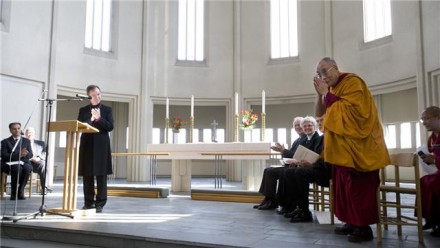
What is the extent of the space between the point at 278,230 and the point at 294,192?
0.71m

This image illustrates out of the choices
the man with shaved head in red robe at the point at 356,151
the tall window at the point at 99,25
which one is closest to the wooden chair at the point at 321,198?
the man with shaved head in red robe at the point at 356,151

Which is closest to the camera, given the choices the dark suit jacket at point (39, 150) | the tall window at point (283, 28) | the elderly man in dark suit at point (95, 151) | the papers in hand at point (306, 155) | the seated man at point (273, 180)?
the papers in hand at point (306, 155)

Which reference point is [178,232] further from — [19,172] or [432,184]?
[19,172]

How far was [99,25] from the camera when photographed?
11.7 m

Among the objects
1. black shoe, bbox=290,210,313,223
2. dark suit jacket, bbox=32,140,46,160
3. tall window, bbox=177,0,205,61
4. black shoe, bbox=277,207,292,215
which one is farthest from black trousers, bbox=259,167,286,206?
tall window, bbox=177,0,205,61

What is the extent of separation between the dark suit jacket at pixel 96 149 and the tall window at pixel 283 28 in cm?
866

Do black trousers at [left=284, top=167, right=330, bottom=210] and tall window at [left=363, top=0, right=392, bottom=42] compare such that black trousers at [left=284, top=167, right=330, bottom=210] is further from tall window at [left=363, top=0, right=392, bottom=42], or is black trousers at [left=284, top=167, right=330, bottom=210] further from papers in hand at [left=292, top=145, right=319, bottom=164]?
tall window at [left=363, top=0, right=392, bottom=42]

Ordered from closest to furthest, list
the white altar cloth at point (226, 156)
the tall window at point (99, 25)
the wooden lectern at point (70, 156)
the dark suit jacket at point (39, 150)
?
the wooden lectern at point (70, 156) < the white altar cloth at point (226, 156) < the dark suit jacket at point (39, 150) < the tall window at point (99, 25)

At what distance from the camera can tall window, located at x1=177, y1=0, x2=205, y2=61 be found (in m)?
12.8

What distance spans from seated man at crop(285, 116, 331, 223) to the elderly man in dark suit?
87.6 inches

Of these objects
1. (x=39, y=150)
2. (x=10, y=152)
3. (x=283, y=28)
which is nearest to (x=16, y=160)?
(x=10, y=152)

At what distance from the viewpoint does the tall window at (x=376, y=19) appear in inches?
406

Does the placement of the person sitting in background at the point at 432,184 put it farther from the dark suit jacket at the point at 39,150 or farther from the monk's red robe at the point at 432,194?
Result: the dark suit jacket at the point at 39,150

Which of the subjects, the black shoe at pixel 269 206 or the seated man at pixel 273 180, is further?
the black shoe at pixel 269 206
